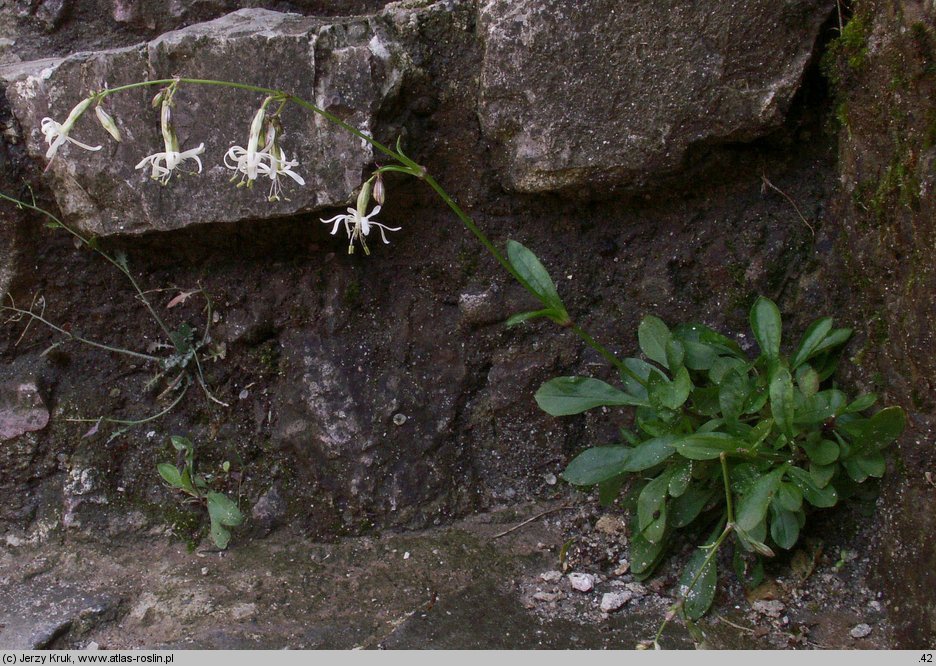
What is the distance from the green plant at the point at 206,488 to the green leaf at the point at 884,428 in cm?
134

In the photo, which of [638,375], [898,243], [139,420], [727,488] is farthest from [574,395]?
[139,420]

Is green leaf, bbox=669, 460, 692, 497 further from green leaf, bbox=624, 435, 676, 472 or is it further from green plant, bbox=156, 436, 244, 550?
green plant, bbox=156, 436, 244, 550

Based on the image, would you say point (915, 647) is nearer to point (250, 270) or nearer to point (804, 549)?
point (804, 549)

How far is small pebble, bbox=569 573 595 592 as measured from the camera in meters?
1.72

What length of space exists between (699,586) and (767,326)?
21.2 inches

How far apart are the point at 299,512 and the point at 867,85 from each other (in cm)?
154

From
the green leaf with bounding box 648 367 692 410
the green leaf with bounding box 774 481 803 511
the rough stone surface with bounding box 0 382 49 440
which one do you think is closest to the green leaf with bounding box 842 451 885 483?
the green leaf with bounding box 774 481 803 511

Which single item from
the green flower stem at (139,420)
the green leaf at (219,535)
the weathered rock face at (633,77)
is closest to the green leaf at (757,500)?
the weathered rock face at (633,77)

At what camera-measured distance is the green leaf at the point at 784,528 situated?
154 centimetres

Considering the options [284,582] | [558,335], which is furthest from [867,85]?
[284,582]

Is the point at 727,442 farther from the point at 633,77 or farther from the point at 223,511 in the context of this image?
the point at 223,511

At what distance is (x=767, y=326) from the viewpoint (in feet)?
5.57

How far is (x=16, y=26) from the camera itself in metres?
2.13

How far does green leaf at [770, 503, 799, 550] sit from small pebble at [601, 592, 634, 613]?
12.6 inches
